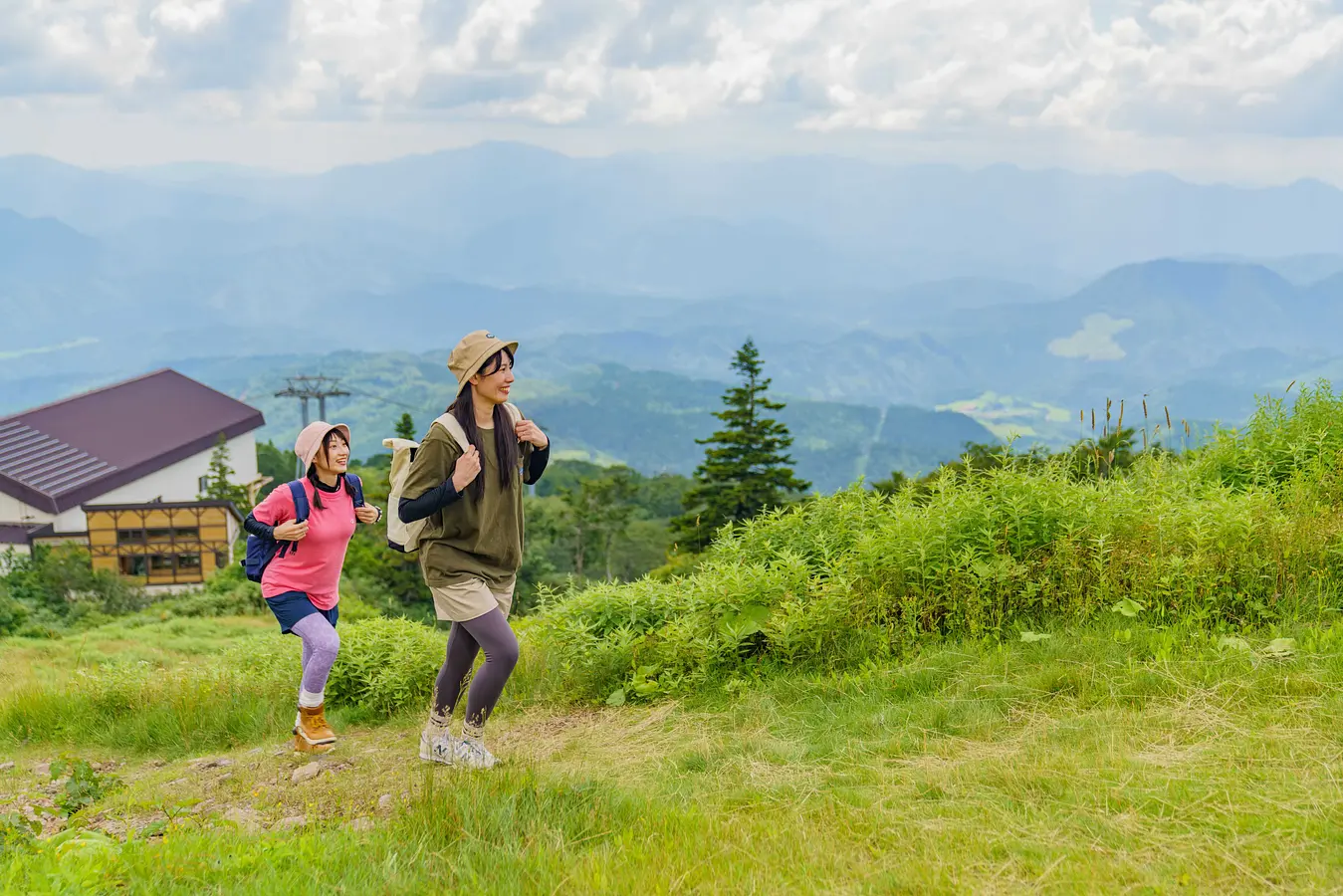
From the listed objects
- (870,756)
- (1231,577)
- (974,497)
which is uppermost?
(974,497)

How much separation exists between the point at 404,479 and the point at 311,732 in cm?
227

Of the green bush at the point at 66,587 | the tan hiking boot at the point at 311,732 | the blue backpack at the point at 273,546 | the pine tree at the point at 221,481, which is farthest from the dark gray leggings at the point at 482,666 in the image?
the pine tree at the point at 221,481

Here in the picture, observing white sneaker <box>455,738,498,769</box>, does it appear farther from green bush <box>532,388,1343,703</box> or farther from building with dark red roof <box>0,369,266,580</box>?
building with dark red roof <box>0,369,266,580</box>

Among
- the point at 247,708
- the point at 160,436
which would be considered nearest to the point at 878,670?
the point at 247,708

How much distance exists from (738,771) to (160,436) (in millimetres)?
76171

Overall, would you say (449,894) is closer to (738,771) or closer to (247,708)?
(738,771)

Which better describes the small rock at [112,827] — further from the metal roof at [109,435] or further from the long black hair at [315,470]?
the metal roof at [109,435]

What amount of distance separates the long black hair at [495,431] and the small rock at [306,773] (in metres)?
1.99

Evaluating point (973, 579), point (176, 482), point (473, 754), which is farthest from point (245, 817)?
point (176, 482)

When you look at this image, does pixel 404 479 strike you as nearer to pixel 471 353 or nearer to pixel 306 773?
pixel 471 353

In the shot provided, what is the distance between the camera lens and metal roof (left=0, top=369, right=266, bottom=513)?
199ft

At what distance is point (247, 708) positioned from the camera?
7.50 meters

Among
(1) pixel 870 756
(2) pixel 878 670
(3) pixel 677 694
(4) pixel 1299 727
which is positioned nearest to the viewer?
(4) pixel 1299 727

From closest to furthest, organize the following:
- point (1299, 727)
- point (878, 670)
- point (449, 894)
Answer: point (449, 894)
point (1299, 727)
point (878, 670)
